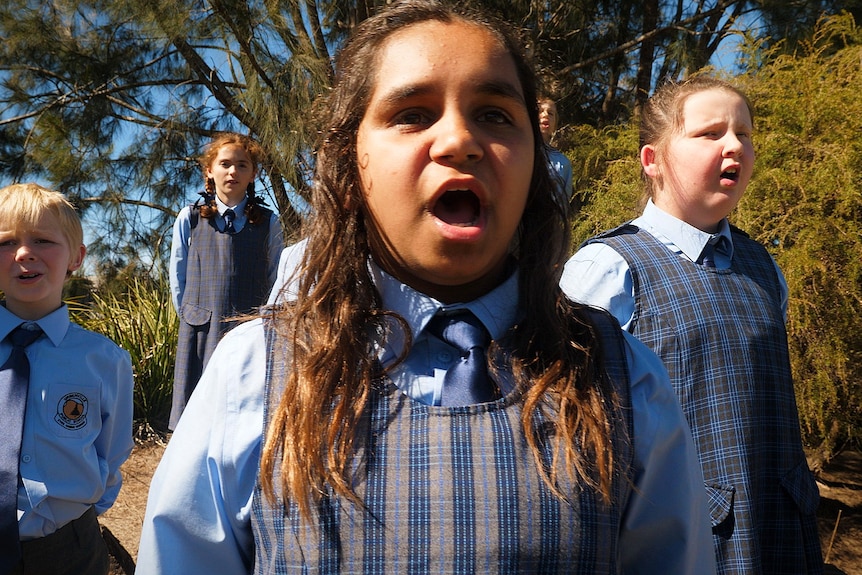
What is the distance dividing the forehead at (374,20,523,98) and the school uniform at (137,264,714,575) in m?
0.30

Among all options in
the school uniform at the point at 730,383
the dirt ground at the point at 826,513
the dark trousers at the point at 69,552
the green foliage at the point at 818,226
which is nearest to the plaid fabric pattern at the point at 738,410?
the school uniform at the point at 730,383

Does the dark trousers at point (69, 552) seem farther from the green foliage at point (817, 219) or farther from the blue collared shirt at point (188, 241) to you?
the green foliage at point (817, 219)

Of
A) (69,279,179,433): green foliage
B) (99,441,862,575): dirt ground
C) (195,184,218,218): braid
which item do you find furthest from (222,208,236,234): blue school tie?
(69,279,179,433): green foliage

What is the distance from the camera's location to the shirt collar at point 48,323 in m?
2.23

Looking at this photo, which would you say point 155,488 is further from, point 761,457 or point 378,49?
point 761,457

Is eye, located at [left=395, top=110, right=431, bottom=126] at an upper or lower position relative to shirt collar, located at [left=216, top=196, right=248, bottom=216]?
lower

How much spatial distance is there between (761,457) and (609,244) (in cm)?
62

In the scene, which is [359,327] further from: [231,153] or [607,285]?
[231,153]

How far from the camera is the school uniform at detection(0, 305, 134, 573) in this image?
81.8 inches

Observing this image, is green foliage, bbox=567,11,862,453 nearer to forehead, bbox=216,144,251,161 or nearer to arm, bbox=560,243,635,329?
arm, bbox=560,243,635,329

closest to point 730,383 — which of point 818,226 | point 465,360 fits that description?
point 465,360

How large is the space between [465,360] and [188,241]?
389cm

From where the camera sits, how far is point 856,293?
3.68 m

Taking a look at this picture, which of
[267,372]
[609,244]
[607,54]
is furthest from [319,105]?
[607,54]
